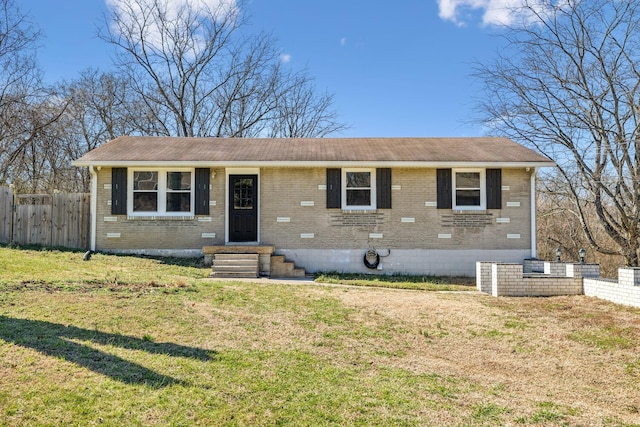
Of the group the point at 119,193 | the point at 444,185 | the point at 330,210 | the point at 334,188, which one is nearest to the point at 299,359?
the point at 330,210

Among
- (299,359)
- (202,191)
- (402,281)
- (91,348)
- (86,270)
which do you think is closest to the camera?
(91,348)

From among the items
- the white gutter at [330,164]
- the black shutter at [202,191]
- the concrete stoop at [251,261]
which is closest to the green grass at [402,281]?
the concrete stoop at [251,261]

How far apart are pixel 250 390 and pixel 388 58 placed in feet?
56.7

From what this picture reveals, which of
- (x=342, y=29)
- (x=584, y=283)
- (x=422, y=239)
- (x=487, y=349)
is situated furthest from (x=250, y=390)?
(x=342, y=29)

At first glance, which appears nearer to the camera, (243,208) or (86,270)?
(86,270)

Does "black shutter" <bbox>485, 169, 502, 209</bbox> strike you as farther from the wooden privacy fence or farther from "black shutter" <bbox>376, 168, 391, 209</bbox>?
the wooden privacy fence

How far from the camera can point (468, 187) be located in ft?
43.0

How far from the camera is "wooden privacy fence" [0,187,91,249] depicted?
13.3m

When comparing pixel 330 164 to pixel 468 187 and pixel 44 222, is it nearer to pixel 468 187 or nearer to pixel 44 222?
pixel 468 187

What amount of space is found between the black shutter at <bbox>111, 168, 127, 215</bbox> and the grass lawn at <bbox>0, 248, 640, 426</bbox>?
14.7 ft

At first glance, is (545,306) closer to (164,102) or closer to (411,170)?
(411,170)

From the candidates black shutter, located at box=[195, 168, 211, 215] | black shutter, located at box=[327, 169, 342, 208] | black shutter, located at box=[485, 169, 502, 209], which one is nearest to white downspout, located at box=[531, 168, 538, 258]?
black shutter, located at box=[485, 169, 502, 209]

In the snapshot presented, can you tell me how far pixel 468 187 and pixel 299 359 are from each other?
32.9 ft

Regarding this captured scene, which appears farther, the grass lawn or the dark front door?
the dark front door
